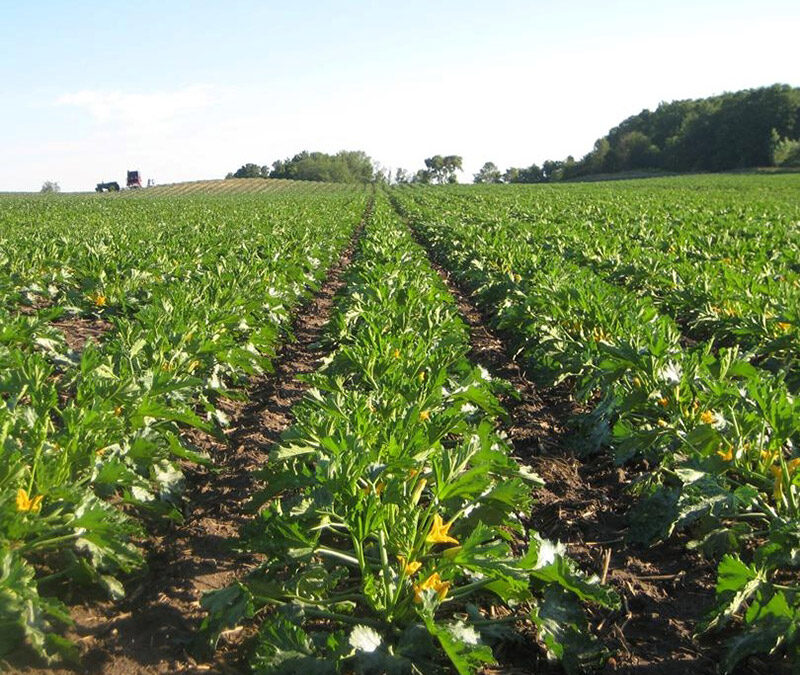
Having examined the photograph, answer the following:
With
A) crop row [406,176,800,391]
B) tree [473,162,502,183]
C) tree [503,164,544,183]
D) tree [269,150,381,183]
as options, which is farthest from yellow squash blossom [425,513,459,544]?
tree [473,162,502,183]

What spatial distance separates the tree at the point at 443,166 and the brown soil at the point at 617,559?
4827 inches

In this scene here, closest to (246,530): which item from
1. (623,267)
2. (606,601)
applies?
(606,601)

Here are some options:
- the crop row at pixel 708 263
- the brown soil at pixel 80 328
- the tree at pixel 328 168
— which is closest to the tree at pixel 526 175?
the tree at pixel 328 168

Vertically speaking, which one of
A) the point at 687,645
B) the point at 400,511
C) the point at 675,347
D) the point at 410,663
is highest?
the point at 675,347

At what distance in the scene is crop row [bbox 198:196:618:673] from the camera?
2.33 m

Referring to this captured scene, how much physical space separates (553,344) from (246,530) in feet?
13.2

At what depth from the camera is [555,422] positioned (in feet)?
17.5

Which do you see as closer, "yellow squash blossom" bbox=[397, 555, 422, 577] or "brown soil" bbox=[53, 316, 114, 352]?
"yellow squash blossom" bbox=[397, 555, 422, 577]

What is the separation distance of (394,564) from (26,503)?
1557 millimetres

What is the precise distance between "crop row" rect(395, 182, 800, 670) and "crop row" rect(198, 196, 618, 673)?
2.00ft

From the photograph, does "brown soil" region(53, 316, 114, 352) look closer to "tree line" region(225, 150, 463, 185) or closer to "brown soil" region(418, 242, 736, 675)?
"brown soil" region(418, 242, 736, 675)

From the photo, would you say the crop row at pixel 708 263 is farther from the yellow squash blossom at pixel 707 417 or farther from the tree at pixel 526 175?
the tree at pixel 526 175

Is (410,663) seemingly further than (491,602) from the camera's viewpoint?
No

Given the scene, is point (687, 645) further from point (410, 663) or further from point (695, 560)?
point (410, 663)
